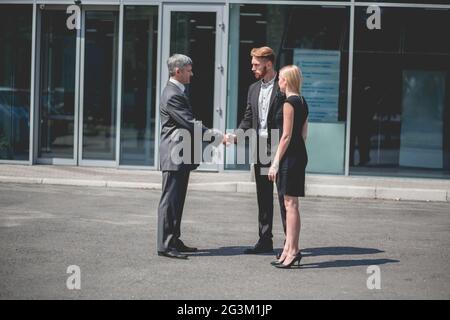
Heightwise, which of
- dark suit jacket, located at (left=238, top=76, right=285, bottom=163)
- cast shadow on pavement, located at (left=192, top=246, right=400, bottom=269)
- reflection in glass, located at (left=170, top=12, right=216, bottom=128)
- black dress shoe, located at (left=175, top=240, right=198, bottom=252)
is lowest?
cast shadow on pavement, located at (left=192, top=246, right=400, bottom=269)

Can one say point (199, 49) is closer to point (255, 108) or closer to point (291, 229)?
point (255, 108)

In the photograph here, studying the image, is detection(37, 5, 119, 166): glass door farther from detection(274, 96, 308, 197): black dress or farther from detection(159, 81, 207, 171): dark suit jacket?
detection(274, 96, 308, 197): black dress

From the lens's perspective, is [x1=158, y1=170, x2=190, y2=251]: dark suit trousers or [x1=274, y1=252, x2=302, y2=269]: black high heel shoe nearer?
[x1=274, y1=252, x2=302, y2=269]: black high heel shoe

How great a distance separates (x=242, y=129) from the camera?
8875 millimetres

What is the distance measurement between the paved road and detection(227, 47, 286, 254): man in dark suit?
39 centimetres

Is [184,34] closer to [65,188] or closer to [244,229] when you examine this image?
[65,188]

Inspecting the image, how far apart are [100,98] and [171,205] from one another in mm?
9055

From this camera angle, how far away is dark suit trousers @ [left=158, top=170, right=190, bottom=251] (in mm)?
8430

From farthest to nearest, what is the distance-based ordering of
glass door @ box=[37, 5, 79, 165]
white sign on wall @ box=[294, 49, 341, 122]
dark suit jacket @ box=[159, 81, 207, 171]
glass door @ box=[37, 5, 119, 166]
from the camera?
glass door @ box=[37, 5, 79, 165] → glass door @ box=[37, 5, 119, 166] → white sign on wall @ box=[294, 49, 341, 122] → dark suit jacket @ box=[159, 81, 207, 171]

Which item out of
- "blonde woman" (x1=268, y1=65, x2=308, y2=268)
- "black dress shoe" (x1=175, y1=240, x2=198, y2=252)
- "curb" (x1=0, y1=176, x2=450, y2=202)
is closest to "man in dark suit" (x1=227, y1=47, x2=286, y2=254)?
"black dress shoe" (x1=175, y1=240, x2=198, y2=252)

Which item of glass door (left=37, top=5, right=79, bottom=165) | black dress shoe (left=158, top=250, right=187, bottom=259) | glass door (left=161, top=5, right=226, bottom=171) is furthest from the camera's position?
glass door (left=37, top=5, right=79, bottom=165)

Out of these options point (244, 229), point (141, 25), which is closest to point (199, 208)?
point (244, 229)

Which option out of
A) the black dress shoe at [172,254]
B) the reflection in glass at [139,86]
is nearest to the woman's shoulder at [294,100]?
the black dress shoe at [172,254]

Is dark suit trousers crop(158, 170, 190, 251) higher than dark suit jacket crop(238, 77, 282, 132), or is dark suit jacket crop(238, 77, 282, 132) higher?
dark suit jacket crop(238, 77, 282, 132)
